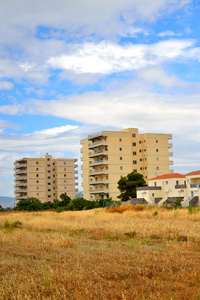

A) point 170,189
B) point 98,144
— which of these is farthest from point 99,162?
point 170,189

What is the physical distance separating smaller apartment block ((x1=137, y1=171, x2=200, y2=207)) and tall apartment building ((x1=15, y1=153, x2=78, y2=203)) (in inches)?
2831

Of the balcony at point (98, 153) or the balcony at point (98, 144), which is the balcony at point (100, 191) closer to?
the balcony at point (98, 153)

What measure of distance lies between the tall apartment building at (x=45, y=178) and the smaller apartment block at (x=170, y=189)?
7192cm

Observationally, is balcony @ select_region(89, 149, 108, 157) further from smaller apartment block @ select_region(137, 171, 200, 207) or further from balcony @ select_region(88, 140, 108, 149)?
smaller apartment block @ select_region(137, 171, 200, 207)

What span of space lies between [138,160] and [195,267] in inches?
3714

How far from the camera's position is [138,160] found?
342ft

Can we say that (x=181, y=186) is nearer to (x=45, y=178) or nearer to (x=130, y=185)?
(x=130, y=185)

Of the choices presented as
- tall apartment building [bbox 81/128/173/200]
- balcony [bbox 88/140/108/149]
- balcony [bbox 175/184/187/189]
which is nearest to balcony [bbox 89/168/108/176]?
tall apartment building [bbox 81/128/173/200]

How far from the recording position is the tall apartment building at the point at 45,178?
133 metres

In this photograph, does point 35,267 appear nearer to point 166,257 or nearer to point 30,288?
point 30,288

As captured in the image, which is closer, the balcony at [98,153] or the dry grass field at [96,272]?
the dry grass field at [96,272]

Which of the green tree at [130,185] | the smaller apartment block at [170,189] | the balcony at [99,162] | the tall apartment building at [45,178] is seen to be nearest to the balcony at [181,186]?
the smaller apartment block at [170,189]

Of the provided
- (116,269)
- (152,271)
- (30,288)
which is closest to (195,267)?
(152,271)

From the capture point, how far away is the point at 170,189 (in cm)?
6512
